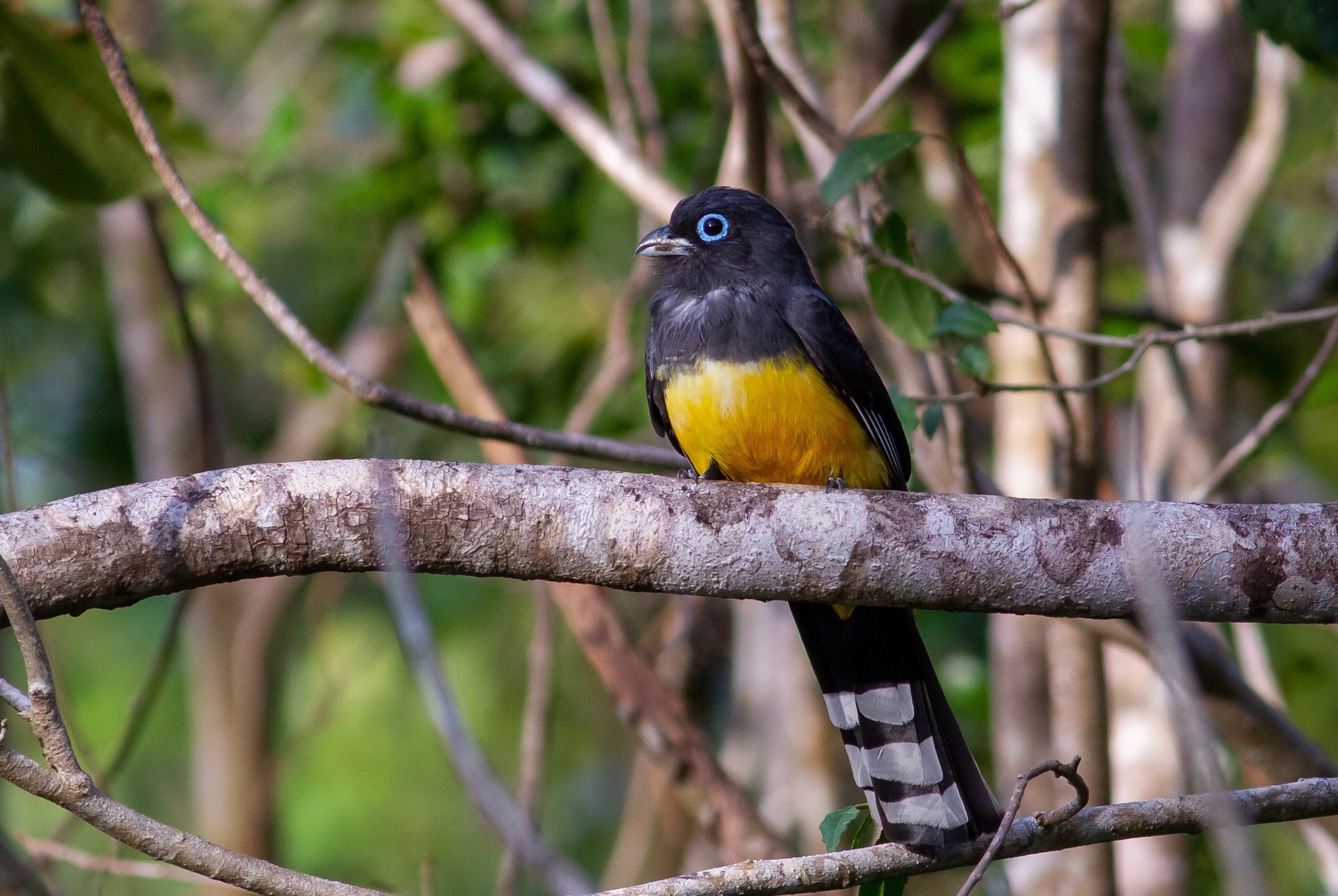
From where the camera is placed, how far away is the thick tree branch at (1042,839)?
244 cm

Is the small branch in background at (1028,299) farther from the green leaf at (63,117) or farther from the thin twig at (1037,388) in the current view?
the green leaf at (63,117)

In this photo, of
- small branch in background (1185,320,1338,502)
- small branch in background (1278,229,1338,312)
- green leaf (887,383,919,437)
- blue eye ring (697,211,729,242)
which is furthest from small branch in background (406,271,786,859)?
small branch in background (1278,229,1338,312)

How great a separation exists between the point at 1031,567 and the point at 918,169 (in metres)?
4.66

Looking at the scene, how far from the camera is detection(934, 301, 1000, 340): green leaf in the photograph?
3328mm

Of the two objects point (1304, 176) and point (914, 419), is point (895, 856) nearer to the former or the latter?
point (914, 419)

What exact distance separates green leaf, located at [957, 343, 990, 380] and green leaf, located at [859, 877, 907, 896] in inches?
55.6

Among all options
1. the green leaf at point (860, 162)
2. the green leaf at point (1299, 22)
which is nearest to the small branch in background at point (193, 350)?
the green leaf at point (860, 162)

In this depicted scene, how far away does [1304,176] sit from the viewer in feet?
23.8

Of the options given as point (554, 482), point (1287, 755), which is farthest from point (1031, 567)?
point (1287, 755)

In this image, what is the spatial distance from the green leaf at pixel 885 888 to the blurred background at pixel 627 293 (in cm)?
102

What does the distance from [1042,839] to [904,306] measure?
1628 millimetres

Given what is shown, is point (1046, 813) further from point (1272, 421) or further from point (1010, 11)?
point (1010, 11)

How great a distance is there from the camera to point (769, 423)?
146 inches

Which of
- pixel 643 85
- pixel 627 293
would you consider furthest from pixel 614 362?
pixel 643 85
